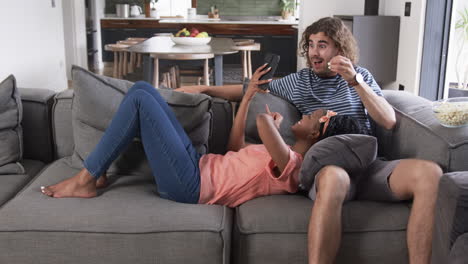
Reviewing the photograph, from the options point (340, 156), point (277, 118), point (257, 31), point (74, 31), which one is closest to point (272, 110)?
point (277, 118)

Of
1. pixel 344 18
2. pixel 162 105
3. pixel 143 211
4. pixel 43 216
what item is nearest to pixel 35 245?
pixel 43 216

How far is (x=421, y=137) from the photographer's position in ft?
7.16

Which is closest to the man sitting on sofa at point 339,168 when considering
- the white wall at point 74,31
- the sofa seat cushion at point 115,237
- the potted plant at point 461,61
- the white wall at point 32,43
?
the sofa seat cushion at point 115,237

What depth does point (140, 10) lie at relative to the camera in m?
9.89

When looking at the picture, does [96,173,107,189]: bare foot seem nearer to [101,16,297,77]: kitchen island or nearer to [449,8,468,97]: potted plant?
[449,8,468,97]: potted plant

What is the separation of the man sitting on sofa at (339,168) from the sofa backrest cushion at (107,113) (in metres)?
A: 0.26

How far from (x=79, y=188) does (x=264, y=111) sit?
3.02 ft

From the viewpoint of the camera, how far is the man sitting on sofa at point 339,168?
6.14 feet

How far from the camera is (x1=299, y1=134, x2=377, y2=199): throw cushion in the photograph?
203 cm

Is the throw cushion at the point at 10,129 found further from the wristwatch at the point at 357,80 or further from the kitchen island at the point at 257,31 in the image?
the kitchen island at the point at 257,31

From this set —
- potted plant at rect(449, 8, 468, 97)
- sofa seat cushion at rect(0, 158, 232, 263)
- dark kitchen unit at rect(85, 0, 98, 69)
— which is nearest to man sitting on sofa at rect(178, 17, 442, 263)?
sofa seat cushion at rect(0, 158, 232, 263)

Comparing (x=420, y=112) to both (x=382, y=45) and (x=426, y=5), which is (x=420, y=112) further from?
(x=382, y=45)

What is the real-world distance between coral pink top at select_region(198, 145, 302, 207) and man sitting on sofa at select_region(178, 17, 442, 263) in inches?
5.6

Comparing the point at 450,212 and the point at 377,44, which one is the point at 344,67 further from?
the point at 377,44
